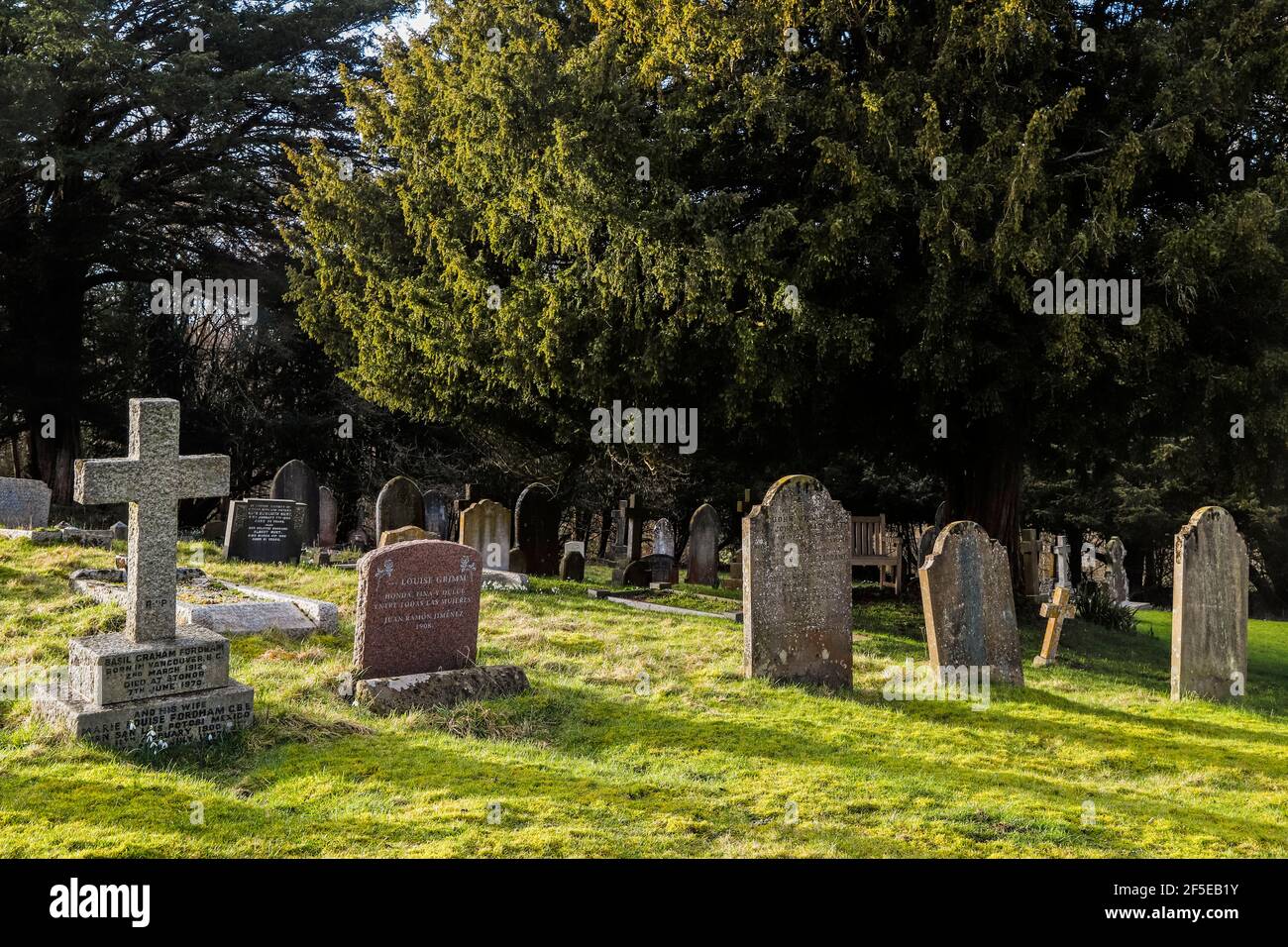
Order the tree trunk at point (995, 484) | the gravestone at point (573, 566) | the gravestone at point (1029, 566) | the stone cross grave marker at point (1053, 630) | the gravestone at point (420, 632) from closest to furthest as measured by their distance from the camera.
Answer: the gravestone at point (420, 632), the stone cross grave marker at point (1053, 630), the tree trunk at point (995, 484), the gravestone at point (1029, 566), the gravestone at point (573, 566)

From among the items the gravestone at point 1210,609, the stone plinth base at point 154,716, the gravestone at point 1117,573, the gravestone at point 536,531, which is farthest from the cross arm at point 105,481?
the gravestone at point 1117,573

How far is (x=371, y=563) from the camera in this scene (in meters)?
7.86

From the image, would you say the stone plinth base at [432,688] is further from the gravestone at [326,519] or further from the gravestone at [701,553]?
the gravestone at [326,519]

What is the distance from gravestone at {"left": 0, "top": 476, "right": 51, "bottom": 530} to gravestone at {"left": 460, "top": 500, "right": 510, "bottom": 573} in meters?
7.42

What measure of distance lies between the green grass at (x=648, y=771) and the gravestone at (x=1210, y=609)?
1.04 ft

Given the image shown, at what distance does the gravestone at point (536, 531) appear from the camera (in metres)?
18.0

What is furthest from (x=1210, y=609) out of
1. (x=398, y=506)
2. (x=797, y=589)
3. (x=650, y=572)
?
(x=398, y=506)

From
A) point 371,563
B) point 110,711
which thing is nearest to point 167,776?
point 110,711

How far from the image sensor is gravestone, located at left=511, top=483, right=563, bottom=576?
17984 mm

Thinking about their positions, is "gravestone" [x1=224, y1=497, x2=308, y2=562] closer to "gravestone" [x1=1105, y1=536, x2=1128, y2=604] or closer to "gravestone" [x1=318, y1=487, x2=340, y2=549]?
"gravestone" [x1=318, y1=487, x2=340, y2=549]

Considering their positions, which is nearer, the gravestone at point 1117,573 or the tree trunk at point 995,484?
the tree trunk at point 995,484

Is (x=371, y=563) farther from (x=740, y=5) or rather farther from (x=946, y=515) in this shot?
(x=946, y=515)

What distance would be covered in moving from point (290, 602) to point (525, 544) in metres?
7.89

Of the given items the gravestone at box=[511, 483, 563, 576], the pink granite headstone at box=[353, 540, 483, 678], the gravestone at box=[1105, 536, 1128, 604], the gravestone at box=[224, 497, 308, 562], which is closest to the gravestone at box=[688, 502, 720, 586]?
the gravestone at box=[511, 483, 563, 576]
